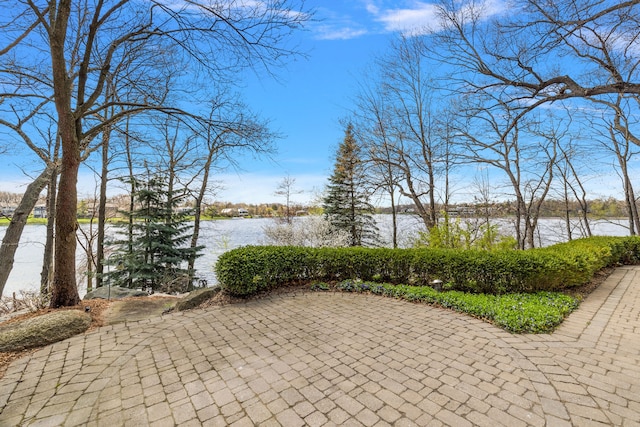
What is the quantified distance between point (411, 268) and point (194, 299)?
4.31 meters

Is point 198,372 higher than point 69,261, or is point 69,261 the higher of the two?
point 69,261

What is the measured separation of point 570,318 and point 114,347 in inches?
243

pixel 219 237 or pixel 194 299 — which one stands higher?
pixel 219 237

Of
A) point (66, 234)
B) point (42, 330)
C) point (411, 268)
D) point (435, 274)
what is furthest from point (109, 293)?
point (435, 274)

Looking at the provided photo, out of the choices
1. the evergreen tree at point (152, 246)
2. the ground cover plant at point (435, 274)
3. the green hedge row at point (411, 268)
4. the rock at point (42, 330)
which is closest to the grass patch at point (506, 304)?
the ground cover plant at point (435, 274)

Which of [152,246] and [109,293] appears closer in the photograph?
[109,293]

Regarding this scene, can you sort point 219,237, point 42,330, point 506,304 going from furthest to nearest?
point 219,237, point 506,304, point 42,330

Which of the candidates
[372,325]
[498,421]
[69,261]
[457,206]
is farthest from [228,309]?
[457,206]

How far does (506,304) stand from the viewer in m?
4.30

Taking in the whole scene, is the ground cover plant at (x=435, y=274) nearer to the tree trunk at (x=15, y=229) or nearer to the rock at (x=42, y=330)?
the rock at (x=42, y=330)

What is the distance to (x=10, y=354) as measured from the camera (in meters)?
3.23

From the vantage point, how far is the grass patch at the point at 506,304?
12.0 ft

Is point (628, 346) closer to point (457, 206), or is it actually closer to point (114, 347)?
point (114, 347)

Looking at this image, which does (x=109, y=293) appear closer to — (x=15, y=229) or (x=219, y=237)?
(x=15, y=229)
